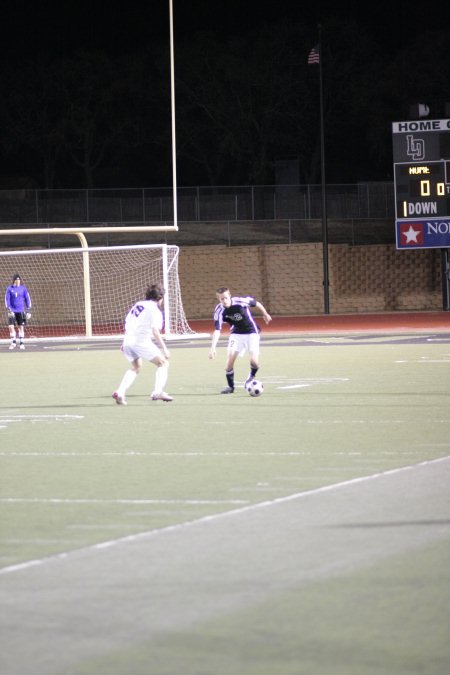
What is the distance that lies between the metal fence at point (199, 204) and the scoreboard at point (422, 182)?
13.9 meters

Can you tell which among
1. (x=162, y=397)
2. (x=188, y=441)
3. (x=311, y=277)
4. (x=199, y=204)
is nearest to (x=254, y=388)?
(x=162, y=397)

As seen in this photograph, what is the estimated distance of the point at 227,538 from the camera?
7660 millimetres

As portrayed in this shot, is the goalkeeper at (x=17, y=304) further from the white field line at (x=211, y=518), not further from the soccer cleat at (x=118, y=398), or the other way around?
the white field line at (x=211, y=518)

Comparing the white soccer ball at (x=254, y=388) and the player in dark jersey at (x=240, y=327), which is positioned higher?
the player in dark jersey at (x=240, y=327)

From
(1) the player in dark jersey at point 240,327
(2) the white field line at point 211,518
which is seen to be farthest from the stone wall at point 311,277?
(2) the white field line at point 211,518

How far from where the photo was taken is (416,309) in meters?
51.0

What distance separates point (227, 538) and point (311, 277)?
142 feet

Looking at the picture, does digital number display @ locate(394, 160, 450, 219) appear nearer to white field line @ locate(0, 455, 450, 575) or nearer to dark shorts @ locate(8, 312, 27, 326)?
dark shorts @ locate(8, 312, 27, 326)

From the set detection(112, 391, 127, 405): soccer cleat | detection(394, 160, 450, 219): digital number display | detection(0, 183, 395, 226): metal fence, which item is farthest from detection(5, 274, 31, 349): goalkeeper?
detection(0, 183, 395, 226): metal fence

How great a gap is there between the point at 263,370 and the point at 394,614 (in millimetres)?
17197

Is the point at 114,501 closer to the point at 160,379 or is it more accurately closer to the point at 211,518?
the point at 211,518

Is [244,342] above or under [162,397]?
above

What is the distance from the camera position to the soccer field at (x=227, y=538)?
17.5 ft

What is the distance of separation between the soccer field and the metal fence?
36244 mm
